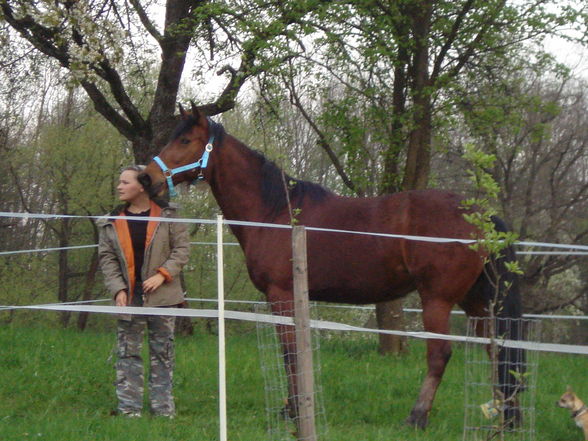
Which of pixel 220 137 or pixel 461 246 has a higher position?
pixel 220 137

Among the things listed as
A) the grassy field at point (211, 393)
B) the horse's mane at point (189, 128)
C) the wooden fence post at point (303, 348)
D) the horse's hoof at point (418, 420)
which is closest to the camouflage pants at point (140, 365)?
the grassy field at point (211, 393)

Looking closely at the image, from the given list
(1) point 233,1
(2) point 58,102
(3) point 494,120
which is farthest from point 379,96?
(2) point 58,102

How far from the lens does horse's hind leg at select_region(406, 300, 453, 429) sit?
20.3 ft

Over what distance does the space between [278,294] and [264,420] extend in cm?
95

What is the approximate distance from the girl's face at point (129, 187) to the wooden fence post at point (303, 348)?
2.42m

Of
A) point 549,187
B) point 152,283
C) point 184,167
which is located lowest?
point 152,283

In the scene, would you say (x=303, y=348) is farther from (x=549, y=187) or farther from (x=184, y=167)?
(x=549, y=187)

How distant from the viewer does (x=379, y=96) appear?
11.0m

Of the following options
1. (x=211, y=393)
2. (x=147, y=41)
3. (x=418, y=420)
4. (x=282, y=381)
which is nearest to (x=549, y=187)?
(x=147, y=41)

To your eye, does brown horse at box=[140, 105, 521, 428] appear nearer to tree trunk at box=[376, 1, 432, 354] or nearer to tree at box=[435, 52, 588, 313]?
tree trunk at box=[376, 1, 432, 354]

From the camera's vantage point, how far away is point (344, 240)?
6.47 meters

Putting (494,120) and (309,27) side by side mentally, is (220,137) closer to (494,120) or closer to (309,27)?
(309,27)

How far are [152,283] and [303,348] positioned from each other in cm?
225

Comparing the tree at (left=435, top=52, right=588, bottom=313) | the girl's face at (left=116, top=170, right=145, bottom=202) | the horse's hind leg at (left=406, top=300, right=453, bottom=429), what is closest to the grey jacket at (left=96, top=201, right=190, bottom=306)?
the girl's face at (left=116, top=170, right=145, bottom=202)
